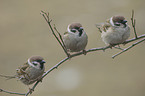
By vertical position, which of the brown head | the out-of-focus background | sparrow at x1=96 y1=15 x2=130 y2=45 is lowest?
the out-of-focus background

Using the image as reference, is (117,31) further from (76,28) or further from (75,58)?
(75,58)

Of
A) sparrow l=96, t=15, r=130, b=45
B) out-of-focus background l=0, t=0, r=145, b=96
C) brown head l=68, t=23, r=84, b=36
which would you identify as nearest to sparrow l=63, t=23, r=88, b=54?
brown head l=68, t=23, r=84, b=36

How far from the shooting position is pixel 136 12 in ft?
32.4

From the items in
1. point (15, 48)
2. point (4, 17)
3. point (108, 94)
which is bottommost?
point (108, 94)

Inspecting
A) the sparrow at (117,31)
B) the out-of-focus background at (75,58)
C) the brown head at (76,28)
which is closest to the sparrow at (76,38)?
the brown head at (76,28)

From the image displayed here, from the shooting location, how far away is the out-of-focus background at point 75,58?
7.99 meters

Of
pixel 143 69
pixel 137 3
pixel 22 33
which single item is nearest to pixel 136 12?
pixel 137 3

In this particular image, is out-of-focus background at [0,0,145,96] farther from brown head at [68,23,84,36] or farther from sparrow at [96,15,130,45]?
brown head at [68,23,84,36]

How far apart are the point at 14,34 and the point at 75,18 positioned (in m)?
2.76

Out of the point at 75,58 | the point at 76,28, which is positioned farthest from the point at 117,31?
the point at 75,58

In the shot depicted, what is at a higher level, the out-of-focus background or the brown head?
the brown head

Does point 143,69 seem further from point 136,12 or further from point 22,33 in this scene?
point 22,33

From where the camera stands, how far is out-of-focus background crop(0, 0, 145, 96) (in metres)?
7.99

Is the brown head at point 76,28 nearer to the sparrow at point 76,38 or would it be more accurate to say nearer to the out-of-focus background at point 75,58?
the sparrow at point 76,38
